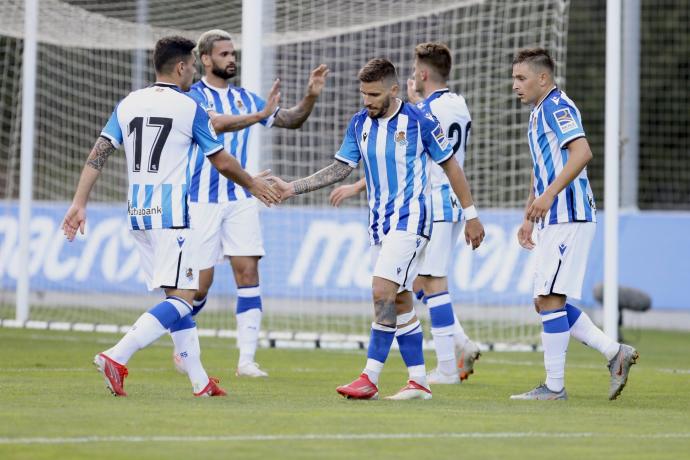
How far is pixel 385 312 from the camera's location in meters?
8.62

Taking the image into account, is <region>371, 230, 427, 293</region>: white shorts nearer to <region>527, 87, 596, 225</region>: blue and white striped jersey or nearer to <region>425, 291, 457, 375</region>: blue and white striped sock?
<region>527, 87, 596, 225</region>: blue and white striped jersey

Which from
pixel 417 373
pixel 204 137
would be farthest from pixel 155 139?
pixel 417 373

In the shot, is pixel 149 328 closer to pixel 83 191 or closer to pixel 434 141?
pixel 83 191

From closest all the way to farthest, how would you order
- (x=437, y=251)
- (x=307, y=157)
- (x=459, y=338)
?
1. (x=437, y=251)
2. (x=459, y=338)
3. (x=307, y=157)

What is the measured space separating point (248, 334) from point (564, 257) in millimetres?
2964

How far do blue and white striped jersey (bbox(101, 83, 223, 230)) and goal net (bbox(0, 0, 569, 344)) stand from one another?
5129mm

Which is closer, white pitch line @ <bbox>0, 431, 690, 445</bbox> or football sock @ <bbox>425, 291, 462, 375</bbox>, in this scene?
white pitch line @ <bbox>0, 431, 690, 445</bbox>

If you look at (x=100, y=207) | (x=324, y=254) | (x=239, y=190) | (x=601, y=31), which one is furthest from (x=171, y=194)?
(x=601, y=31)

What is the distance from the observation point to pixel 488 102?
16.8 m

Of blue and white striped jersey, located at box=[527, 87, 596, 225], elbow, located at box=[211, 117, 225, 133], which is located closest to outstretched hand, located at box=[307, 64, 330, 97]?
Result: elbow, located at box=[211, 117, 225, 133]

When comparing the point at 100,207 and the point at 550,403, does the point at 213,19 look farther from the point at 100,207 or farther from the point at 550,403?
the point at 550,403

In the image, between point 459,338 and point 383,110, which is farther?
point 459,338

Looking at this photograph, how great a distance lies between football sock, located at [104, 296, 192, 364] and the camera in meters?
8.43

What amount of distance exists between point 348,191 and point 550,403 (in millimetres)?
1841
